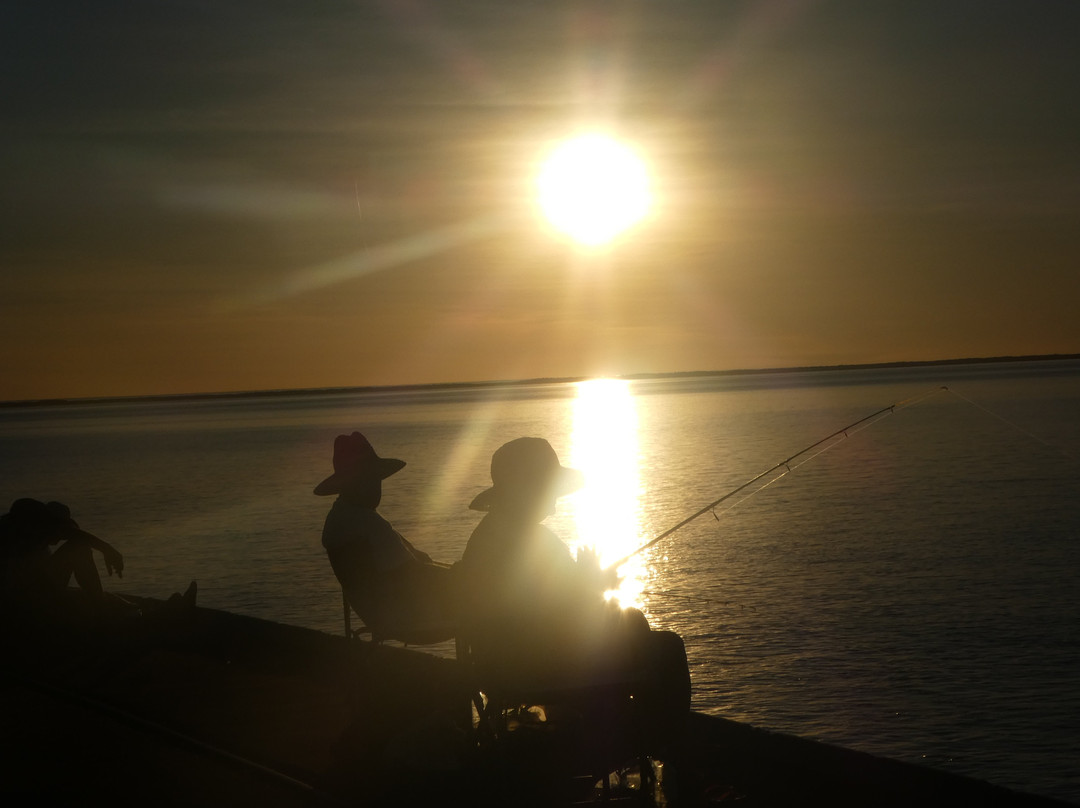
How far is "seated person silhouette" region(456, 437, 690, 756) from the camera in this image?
493 centimetres

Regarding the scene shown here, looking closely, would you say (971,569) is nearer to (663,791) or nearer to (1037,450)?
(663,791)

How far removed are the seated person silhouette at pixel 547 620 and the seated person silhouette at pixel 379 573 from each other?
597 mm

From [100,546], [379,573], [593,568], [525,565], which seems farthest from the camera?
[100,546]

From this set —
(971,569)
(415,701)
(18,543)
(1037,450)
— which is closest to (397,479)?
(1037,450)

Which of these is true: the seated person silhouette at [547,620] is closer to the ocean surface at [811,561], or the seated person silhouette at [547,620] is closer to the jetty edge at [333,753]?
the jetty edge at [333,753]

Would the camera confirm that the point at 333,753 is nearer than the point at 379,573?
No

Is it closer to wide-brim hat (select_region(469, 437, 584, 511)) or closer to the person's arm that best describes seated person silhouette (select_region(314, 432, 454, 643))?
wide-brim hat (select_region(469, 437, 584, 511))

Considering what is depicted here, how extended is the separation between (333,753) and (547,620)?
5.94ft

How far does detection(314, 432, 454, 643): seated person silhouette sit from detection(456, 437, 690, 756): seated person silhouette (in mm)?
597

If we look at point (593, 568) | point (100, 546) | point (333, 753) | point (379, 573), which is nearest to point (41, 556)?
point (100, 546)

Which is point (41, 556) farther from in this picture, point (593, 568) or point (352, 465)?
point (593, 568)

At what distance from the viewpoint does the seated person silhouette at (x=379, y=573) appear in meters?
5.79

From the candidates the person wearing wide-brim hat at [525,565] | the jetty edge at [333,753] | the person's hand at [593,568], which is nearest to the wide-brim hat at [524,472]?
the person wearing wide-brim hat at [525,565]

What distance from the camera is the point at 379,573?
5859 millimetres
